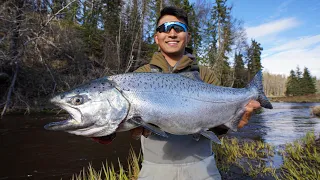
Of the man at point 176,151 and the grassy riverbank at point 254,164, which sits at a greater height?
the man at point 176,151

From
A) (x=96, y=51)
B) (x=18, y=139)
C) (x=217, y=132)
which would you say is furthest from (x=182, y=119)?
Result: (x=96, y=51)

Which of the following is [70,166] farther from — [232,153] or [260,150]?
[260,150]

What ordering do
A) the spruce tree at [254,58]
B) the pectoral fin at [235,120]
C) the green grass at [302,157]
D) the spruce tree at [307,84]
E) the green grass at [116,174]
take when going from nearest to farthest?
the pectoral fin at [235,120], the green grass at [116,174], the green grass at [302,157], the spruce tree at [254,58], the spruce tree at [307,84]

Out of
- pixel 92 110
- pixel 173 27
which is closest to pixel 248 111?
pixel 173 27

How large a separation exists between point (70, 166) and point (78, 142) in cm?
340

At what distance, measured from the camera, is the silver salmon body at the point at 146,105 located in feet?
7.13

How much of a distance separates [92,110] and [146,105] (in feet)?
1.68

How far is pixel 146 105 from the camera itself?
91.8 inches

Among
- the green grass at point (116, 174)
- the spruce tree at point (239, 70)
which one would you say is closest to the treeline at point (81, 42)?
the spruce tree at point (239, 70)

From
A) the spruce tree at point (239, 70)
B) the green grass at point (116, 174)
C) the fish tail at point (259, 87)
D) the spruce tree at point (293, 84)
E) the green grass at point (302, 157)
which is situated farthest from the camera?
the spruce tree at point (293, 84)

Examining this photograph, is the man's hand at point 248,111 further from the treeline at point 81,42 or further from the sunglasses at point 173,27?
the treeline at point 81,42

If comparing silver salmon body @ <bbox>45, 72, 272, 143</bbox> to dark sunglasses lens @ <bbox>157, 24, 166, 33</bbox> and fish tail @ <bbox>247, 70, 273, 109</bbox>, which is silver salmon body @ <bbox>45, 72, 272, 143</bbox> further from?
dark sunglasses lens @ <bbox>157, 24, 166, 33</bbox>

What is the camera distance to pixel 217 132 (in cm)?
300

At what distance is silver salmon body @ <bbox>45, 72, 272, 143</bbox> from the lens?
2.17 metres
